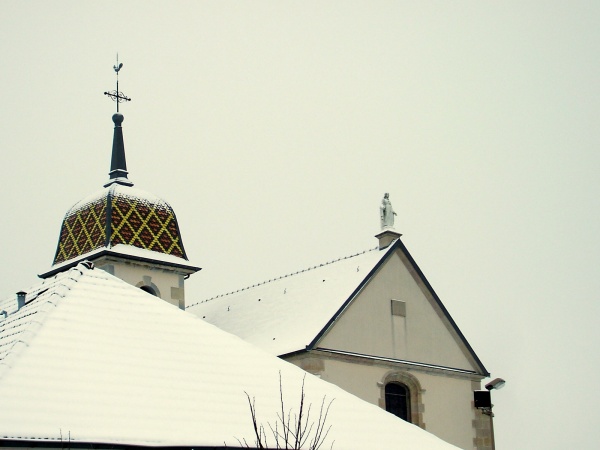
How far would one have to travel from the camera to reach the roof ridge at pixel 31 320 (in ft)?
44.3

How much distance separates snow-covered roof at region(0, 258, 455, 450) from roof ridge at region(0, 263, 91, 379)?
0.08 feet

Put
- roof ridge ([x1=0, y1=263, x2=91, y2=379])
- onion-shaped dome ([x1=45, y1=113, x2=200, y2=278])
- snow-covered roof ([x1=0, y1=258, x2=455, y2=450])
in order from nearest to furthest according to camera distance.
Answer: snow-covered roof ([x1=0, y1=258, x2=455, y2=450]), roof ridge ([x1=0, y1=263, x2=91, y2=379]), onion-shaped dome ([x1=45, y1=113, x2=200, y2=278])

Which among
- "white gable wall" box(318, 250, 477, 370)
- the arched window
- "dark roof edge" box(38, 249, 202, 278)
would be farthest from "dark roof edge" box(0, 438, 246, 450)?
"dark roof edge" box(38, 249, 202, 278)

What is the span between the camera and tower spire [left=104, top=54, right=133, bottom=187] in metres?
34.5

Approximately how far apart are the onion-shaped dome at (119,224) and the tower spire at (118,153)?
817 mm

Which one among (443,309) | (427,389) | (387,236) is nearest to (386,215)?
(387,236)

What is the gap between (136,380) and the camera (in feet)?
45.9

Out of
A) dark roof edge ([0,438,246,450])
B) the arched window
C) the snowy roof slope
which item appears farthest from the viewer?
the arched window

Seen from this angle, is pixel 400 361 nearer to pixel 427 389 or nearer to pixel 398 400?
pixel 398 400

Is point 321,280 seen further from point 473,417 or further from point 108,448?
point 108,448

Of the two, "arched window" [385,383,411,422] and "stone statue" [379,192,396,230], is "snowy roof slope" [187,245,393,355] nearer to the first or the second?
"stone statue" [379,192,396,230]

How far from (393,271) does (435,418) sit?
176 inches

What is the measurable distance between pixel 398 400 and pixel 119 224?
32.4 ft

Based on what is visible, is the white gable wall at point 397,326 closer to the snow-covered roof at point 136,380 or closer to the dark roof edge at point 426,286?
the dark roof edge at point 426,286
